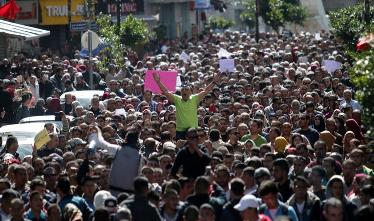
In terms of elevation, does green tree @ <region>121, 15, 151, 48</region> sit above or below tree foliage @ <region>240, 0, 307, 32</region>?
above

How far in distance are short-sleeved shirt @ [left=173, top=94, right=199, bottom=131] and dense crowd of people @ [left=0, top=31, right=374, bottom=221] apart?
0.9 inches

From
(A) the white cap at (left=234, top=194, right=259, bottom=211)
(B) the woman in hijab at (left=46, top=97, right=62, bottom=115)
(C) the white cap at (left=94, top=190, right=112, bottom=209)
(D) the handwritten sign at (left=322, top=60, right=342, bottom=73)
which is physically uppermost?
(A) the white cap at (left=234, top=194, right=259, bottom=211)

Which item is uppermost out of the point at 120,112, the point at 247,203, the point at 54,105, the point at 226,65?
the point at 247,203

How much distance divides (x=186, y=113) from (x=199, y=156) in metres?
5.42

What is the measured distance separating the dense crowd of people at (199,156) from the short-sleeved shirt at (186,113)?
0.07 ft

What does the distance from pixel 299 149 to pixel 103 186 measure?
113 inches

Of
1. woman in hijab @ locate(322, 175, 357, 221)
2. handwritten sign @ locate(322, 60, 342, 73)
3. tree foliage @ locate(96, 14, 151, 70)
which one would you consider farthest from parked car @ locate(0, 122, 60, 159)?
tree foliage @ locate(96, 14, 151, 70)

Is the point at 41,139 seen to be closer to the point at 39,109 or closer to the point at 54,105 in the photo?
the point at 54,105

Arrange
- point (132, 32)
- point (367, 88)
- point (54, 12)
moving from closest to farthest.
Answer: point (367, 88), point (132, 32), point (54, 12)

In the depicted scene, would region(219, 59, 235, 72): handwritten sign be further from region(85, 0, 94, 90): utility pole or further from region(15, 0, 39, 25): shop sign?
region(15, 0, 39, 25): shop sign

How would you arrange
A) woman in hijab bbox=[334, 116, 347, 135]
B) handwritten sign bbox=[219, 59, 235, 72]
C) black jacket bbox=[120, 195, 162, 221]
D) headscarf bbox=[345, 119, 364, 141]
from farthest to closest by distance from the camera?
1. handwritten sign bbox=[219, 59, 235, 72]
2. woman in hijab bbox=[334, 116, 347, 135]
3. headscarf bbox=[345, 119, 364, 141]
4. black jacket bbox=[120, 195, 162, 221]

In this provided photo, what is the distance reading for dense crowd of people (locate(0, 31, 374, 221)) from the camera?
46.3 ft

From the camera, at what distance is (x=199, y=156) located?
1669 cm

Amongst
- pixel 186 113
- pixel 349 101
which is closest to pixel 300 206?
pixel 186 113
